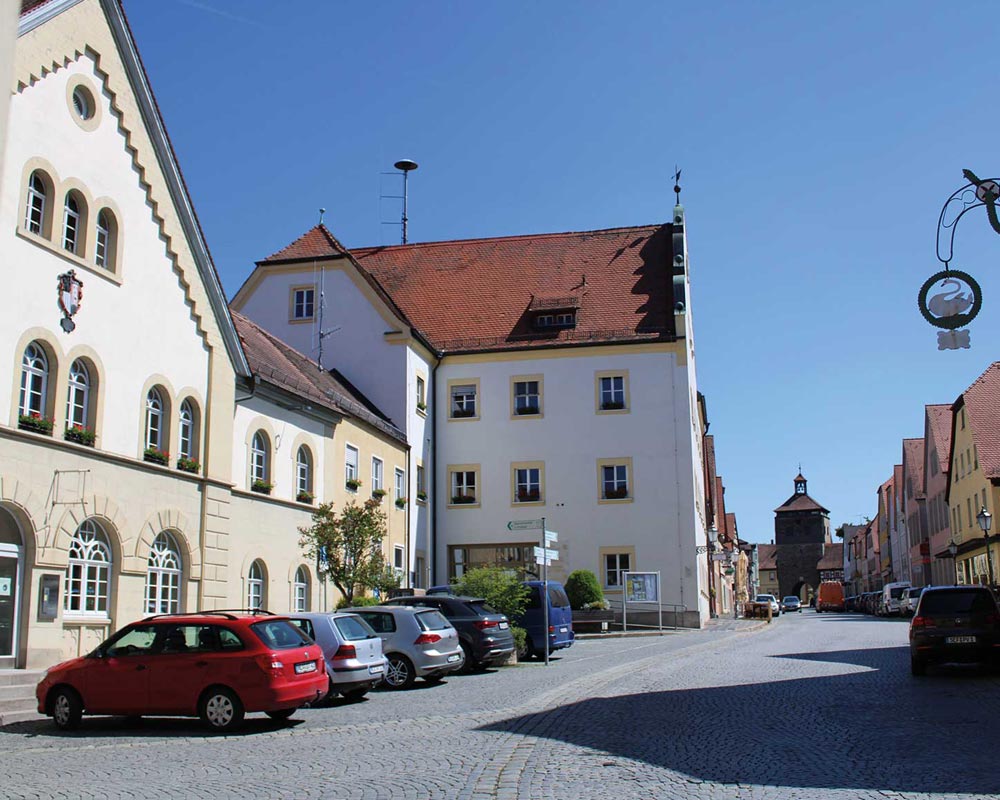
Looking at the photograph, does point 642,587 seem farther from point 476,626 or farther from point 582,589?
point 476,626

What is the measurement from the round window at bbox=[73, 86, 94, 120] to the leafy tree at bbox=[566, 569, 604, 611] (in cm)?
2298

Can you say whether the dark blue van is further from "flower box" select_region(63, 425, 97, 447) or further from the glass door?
the glass door

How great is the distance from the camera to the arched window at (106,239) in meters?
20.2

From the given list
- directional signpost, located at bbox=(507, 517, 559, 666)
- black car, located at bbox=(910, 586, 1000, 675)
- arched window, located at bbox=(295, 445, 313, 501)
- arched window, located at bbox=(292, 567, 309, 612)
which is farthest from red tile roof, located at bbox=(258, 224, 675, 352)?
black car, located at bbox=(910, 586, 1000, 675)

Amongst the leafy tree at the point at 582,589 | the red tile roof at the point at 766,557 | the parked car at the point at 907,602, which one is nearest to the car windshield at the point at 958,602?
the leafy tree at the point at 582,589

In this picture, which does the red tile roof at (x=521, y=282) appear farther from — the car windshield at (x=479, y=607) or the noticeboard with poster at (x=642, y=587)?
the car windshield at (x=479, y=607)

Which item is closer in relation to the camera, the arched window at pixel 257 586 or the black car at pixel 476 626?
the black car at pixel 476 626

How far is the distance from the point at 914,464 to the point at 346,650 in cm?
6944

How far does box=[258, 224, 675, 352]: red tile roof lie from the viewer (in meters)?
41.2

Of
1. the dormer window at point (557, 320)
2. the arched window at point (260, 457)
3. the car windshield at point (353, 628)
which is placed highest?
the dormer window at point (557, 320)

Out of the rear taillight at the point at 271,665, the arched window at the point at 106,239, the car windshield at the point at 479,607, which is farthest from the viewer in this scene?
the car windshield at the point at 479,607

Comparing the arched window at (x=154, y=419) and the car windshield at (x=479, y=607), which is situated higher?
the arched window at (x=154, y=419)

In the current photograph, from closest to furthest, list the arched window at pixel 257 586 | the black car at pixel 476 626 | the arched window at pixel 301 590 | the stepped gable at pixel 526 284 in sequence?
1. the black car at pixel 476 626
2. the arched window at pixel 257 586
3. the arched window at pixel 301 590
4. the stepped gable at pixel 526 284

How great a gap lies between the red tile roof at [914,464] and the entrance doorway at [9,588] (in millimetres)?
68268
